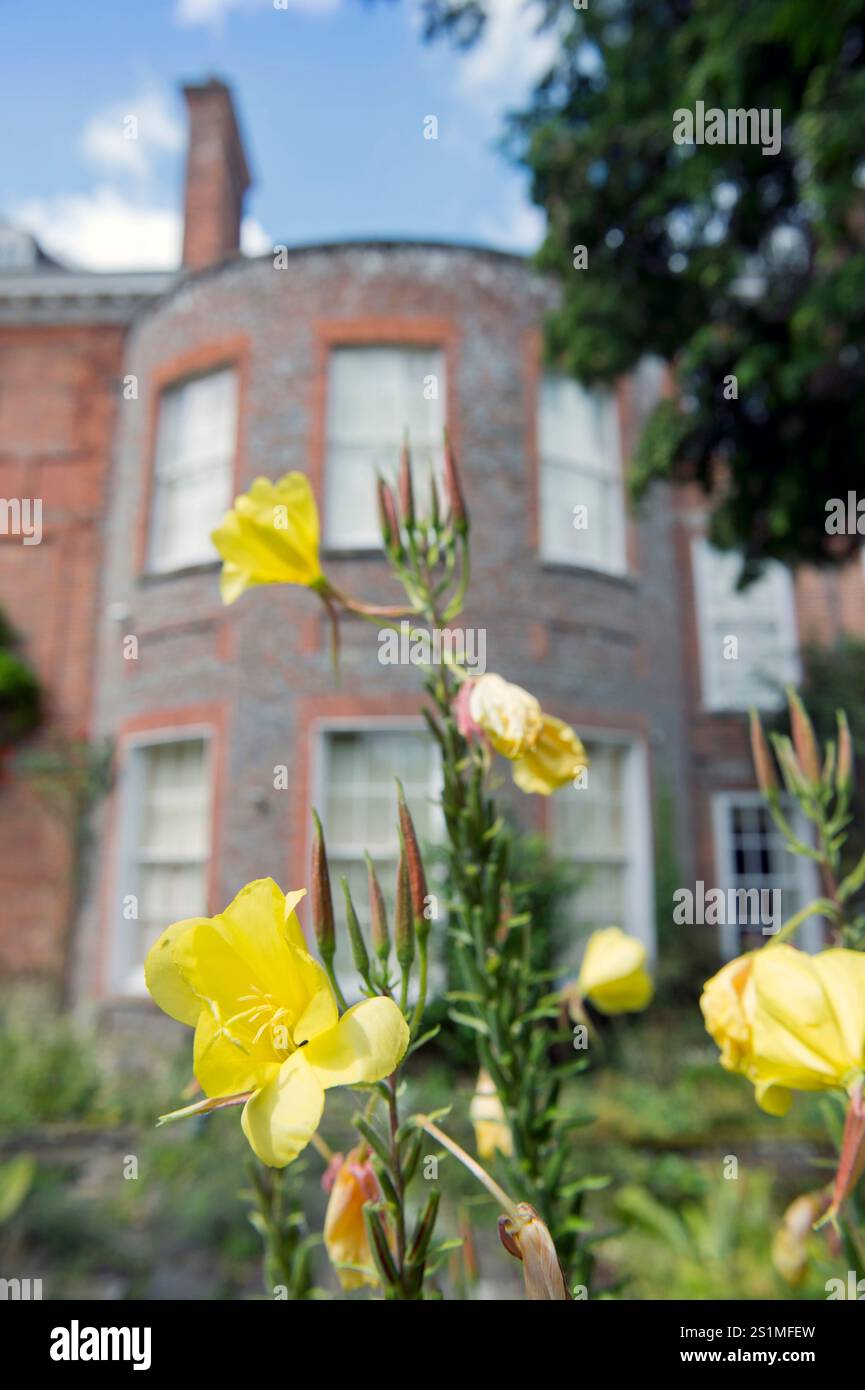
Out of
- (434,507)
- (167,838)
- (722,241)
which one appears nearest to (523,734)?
(434,507)

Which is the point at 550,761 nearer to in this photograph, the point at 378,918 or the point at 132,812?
the point at 378,918

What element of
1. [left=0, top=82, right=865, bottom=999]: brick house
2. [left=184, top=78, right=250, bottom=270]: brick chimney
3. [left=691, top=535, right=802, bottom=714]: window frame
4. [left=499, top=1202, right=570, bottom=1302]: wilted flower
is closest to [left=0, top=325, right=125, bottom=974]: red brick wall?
[left=0, top=82, right=865, bottom=999]: brick house

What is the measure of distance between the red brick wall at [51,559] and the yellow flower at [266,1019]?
828cm

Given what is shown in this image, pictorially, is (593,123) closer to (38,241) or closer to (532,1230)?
(532,1230)

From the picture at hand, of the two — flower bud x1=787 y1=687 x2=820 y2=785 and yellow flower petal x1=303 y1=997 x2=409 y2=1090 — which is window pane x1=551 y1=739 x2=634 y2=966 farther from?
yellow flower petal x1=303 y1=997 x2=409 y2=1090

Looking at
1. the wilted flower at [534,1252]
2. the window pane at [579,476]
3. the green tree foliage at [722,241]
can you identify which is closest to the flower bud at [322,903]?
the wilted flower at [534,1252]

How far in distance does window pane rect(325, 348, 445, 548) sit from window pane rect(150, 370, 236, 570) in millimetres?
878

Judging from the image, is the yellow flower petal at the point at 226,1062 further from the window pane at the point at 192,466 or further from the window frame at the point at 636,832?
the window pane at the point at 192,466

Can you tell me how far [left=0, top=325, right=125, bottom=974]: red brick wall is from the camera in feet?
26.6

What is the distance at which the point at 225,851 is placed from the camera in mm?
6785

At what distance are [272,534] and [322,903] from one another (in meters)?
0.28

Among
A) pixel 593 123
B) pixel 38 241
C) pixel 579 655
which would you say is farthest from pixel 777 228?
pixel 38 241

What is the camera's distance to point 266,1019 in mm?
428

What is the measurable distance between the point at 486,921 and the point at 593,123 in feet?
18.1
